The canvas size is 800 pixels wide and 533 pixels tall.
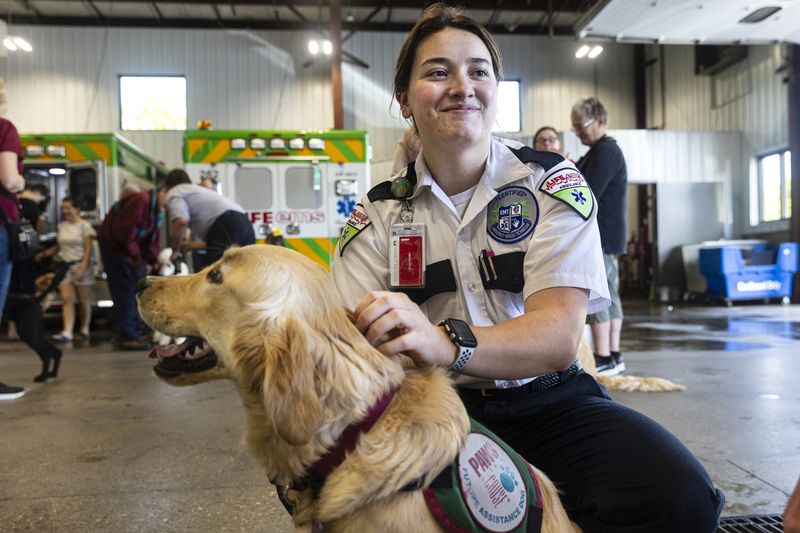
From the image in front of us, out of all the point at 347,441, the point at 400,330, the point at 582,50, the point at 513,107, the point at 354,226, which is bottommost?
the point at 347,441

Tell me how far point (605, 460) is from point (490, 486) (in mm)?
443

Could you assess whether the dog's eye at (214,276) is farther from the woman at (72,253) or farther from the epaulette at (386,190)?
the woman at (72,253)

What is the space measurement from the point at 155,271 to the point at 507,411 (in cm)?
634

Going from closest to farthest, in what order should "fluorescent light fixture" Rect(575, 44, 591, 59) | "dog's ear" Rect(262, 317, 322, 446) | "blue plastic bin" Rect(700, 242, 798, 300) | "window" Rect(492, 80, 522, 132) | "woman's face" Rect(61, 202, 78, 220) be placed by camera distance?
"dog's ear" Rect(262, 317, 322, 446) < "woman's face" Rect(61, 202, 78, 220) < "blue plastic bin" Rect(700, 242, 798, 300) < "fluorescent light fixture" Rect(575, 44, 591, 59) < "window" Rect(492, 80, 522, 132)

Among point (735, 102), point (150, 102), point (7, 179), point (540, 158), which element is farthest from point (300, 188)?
point (735, 102)

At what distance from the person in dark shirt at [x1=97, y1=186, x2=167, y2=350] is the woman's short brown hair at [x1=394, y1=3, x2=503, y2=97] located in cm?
544

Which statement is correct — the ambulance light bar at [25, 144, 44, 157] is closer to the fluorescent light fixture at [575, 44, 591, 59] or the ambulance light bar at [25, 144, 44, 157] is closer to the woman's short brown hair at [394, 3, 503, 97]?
the woman's short brown hair at [394, 3, 503, 97]

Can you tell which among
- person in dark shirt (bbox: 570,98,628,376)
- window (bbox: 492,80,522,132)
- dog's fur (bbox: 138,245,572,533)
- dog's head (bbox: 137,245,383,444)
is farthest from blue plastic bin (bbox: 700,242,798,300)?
Answer: dog's head (bbox: 137,245,383,444)

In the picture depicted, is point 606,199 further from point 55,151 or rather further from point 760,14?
point 55,151

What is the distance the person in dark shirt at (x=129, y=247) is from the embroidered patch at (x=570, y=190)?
232 inches

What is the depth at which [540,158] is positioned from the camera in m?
1.82

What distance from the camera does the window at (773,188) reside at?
42.1 ft

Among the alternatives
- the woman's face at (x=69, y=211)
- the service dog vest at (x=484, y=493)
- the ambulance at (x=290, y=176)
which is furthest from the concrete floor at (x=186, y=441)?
the ambulance at (x=290, y=176)

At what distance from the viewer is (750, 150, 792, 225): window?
12844 millimetres
